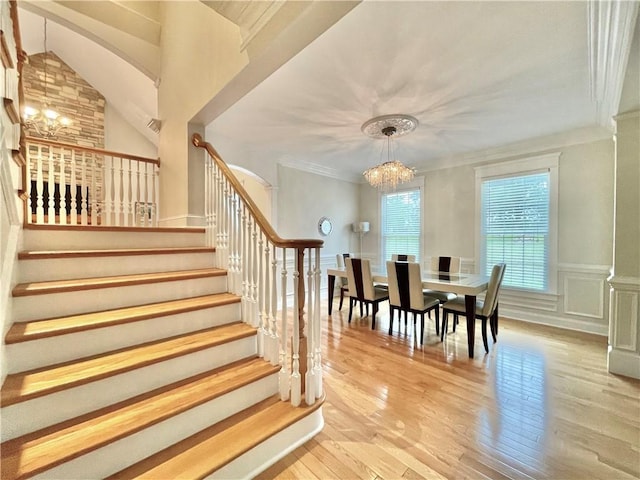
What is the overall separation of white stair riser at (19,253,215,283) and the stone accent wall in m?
4.94

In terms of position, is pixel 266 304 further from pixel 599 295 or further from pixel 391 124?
pixel 599 295

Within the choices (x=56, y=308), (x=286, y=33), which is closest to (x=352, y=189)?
(x=286, y=33)

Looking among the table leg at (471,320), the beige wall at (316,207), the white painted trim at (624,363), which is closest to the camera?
the white painted trim at (624,363)

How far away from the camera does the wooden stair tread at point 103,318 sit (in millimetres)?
1328

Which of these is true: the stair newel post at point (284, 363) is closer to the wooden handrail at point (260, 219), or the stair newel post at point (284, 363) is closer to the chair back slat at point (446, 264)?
the wooden handrail at point (260, 219)

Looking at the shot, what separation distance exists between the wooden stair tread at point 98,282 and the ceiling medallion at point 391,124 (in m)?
2.54

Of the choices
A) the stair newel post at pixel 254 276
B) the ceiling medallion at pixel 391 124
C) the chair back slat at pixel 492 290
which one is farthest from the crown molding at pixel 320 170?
the chair back slat at pixel 492 290

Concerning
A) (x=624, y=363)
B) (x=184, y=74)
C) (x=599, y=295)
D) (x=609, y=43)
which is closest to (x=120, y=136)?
(x=184, y=74)

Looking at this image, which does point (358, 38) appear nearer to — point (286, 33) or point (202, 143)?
point (286, 33)

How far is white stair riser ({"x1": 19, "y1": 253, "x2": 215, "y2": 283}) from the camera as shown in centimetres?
169

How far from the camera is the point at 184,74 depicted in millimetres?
2652

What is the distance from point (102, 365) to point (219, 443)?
0.73 meters

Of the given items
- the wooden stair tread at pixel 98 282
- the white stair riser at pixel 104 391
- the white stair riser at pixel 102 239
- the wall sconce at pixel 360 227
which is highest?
the wall sconce at pixel 360 227

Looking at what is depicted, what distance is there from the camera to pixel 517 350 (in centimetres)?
301
